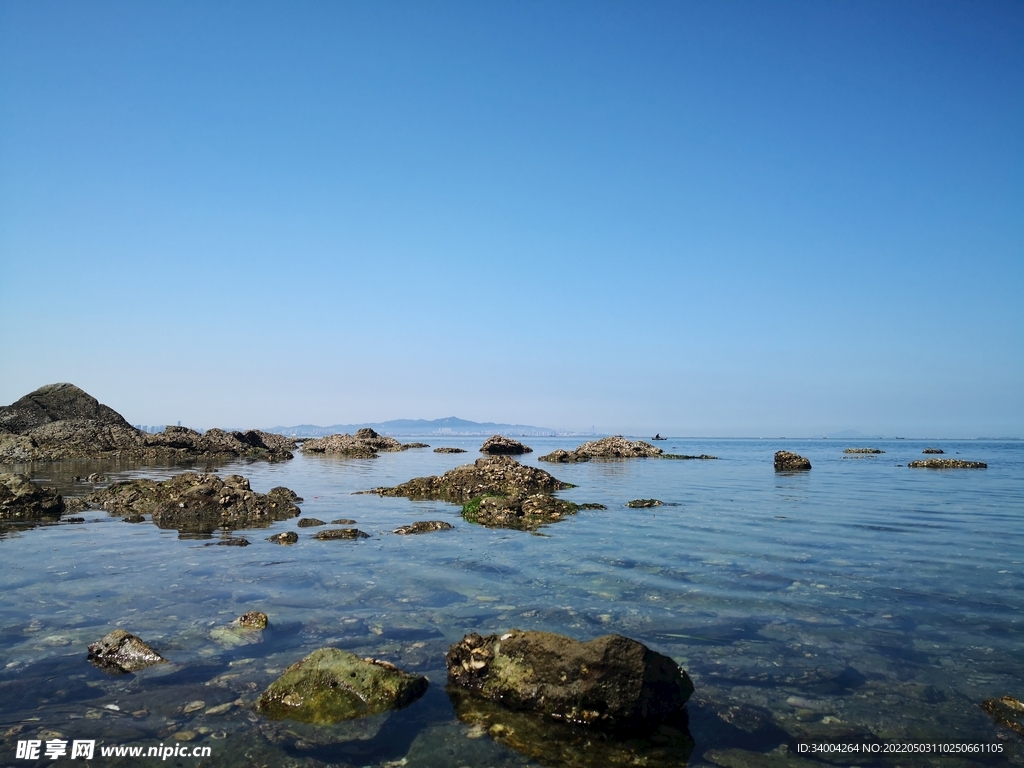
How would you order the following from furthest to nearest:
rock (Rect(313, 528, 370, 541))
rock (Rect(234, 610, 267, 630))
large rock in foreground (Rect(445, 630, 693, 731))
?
rock (Rect(313, 528, 370, 541)), rock (Rect(234, 610, 267, 630)), large rock in foreground (Rect(445, 630, 693, 731))

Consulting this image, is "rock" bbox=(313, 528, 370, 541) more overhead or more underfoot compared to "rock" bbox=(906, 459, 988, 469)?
more underfoot

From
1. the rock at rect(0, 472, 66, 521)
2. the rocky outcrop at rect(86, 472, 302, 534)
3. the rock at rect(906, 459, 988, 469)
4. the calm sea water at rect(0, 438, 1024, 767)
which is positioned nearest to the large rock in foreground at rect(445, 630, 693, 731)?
the calm sea water at rect(0, 438, 1024, 767)

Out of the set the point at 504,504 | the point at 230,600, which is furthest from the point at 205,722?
the point at 504,504

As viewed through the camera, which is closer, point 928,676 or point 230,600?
point 928,676

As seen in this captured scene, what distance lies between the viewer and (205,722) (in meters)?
5.19

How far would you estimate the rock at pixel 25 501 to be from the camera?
16016 millimetres

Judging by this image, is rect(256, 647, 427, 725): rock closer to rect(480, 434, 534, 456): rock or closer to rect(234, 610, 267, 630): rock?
rect(234, 610, 267, 630): rock

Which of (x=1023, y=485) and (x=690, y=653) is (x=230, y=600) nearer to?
(x=690, y=653)

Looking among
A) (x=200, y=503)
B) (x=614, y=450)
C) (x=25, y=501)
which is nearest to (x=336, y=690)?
(x=200, y=503)

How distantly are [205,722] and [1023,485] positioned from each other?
33858mm

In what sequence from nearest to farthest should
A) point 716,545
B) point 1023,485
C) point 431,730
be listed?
point 431,730 → point 716,545 → point 1023,485

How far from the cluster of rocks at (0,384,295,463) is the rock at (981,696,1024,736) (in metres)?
43.8

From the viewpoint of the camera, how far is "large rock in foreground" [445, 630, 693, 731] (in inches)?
210

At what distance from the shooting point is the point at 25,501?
16406 millimetres
